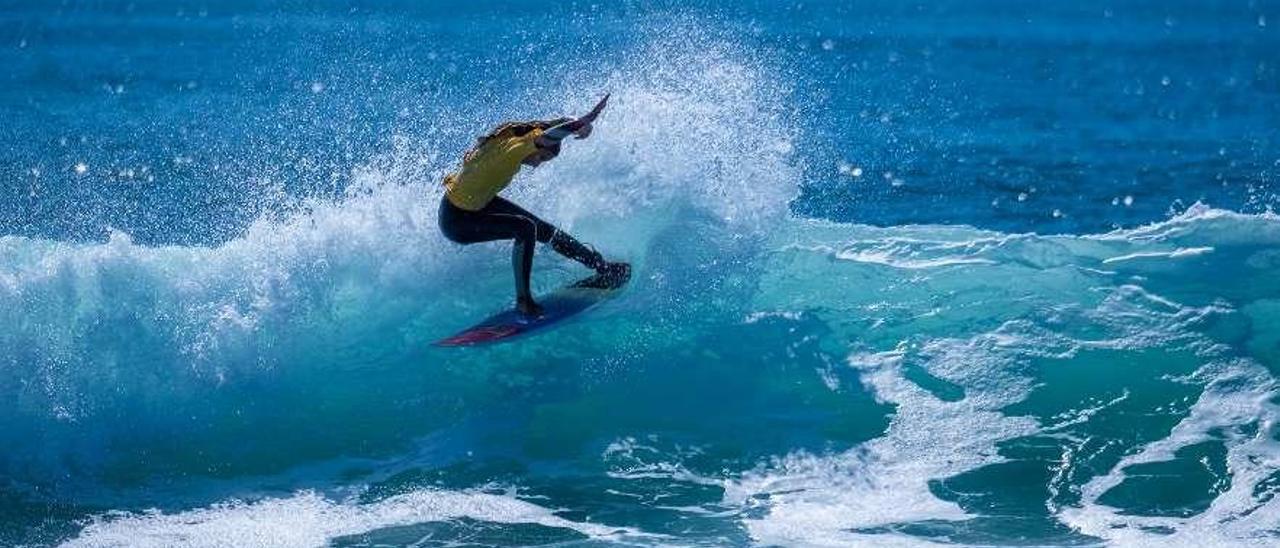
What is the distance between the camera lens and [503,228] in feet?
30.6

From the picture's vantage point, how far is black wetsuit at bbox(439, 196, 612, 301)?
9.28m

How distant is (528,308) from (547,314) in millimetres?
187

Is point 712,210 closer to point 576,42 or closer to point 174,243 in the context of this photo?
point 174,243

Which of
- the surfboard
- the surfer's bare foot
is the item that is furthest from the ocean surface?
the surfer's bare foot

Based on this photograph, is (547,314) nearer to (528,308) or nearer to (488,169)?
(528,308)

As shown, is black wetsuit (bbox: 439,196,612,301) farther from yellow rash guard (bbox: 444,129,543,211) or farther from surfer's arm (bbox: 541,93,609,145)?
surfer's arm (bbox: 541,93,609,145)

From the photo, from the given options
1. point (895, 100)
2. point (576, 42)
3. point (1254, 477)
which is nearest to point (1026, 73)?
point (895, 100)

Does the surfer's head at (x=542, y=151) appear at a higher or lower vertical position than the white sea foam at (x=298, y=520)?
higher

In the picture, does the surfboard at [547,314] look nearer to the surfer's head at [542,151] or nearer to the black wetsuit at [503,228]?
the black wetsuit at [503,228]

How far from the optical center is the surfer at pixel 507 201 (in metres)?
8.92

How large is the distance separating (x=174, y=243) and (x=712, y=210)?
5.64 m

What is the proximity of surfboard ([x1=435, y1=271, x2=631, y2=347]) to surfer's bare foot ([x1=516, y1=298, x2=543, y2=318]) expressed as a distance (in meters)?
0.03

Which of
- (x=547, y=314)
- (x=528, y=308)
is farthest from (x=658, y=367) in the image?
(x=528, y=308)

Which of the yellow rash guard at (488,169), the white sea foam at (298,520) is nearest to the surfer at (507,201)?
the yellow rash guard at (488,169)
